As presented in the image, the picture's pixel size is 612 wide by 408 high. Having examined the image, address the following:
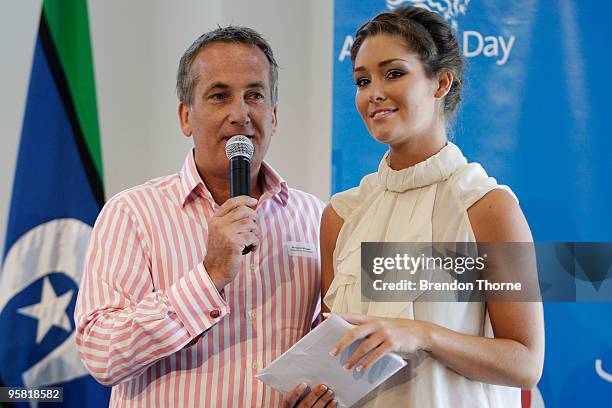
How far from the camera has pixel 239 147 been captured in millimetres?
2139

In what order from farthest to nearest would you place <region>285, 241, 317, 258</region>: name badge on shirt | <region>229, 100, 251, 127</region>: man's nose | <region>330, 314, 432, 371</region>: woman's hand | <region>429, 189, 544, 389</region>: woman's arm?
<region>285, 241, 317, 258</region>: name badge on shirt → <region>229, 100, 251, 127</region>: man's nose → <region>429, 189, 544, 389</region>: woman's arm → <region>330, 314, 432, 371</region>: woman's hand

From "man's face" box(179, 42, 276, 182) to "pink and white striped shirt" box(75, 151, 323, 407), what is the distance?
0.11 m

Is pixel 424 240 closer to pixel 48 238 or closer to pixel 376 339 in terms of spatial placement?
pixel 376 339

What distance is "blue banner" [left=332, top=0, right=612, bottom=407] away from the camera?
334 cm

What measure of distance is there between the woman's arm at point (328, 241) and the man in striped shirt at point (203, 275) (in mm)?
111

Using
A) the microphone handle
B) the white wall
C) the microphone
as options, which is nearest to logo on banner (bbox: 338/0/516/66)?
the white wall

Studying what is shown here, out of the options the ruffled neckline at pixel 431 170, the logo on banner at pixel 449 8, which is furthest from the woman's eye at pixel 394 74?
the logo on banner at pixel 449 8

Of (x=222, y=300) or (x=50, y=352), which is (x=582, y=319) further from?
(x=50, y=352)

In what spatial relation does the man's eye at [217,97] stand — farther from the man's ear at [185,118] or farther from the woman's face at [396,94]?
the woman's face at [396,94]

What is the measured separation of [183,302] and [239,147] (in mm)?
460

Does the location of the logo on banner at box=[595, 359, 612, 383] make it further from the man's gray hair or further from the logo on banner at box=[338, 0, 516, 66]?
the man's gray hair

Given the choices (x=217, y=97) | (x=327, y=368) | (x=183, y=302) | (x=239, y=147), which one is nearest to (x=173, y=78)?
(x=217, y=97)

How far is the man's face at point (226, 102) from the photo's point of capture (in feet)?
7.59

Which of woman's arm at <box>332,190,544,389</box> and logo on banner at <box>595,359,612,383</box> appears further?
logo on banner at <box>595,359,612,383</box>
